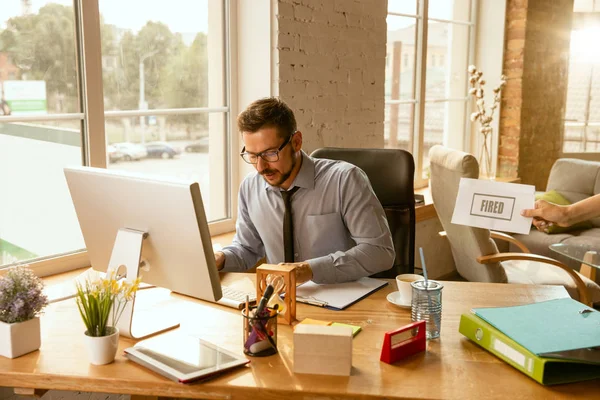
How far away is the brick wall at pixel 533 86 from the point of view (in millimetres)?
5426

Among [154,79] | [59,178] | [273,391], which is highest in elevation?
[154,79]

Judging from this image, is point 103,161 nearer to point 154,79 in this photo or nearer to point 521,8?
point 154,79

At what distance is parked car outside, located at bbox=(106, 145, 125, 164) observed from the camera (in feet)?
9.15

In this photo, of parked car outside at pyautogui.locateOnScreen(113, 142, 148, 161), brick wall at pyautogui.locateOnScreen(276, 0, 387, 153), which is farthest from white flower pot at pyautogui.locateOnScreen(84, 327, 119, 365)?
brick wall at pyautogui.locateOnScreen(276, 0, 387, 153)

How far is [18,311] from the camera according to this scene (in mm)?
1557

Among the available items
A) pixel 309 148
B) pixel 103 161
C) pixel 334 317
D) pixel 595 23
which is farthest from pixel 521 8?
pixel 334 317

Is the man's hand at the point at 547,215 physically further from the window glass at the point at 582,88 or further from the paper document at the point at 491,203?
the window glass at the point at 582,88

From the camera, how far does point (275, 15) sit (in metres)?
3.14

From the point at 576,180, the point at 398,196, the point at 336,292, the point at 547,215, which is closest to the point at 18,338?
the point at 336,292

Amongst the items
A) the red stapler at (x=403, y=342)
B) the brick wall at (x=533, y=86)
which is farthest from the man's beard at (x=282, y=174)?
the brick wall at (x=533, y=86)

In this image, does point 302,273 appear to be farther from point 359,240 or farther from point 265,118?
point 265,118

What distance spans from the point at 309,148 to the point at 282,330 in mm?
1787

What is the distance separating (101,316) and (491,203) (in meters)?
1.22

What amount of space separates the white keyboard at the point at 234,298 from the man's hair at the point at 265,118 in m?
0.55
